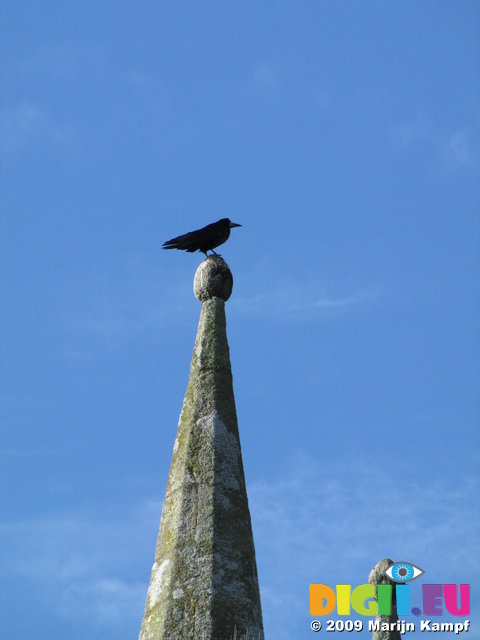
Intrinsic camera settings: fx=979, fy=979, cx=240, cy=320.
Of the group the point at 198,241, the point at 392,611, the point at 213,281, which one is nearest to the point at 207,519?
the point at 213,281

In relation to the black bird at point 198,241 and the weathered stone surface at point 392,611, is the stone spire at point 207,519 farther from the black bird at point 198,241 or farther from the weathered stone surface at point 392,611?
the weathered stone surface at point 392,611

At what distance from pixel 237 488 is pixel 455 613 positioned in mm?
4039

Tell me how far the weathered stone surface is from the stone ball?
4.15 m

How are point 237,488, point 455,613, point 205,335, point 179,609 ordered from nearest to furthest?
point 179,609 < point 237,488 < point 205,335 < point 455,613

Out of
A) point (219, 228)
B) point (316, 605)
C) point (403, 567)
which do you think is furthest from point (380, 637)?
point (219, 228)

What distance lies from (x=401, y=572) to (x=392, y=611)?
619 mm

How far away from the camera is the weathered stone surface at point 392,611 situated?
466 inches

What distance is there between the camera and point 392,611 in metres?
12.1

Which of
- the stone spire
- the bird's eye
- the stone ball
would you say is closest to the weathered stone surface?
the bird's eye

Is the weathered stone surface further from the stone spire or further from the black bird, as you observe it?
the black bird

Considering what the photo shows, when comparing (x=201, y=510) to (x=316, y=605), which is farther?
(x=316, y=605)

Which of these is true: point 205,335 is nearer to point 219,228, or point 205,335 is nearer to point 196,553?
point 219,228

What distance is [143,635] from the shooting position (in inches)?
332

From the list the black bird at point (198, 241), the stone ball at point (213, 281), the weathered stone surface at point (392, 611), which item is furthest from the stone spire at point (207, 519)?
the weathered stone surface at point (392, 611)
